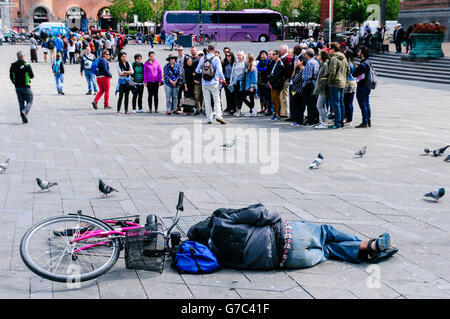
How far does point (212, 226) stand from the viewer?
501 cm

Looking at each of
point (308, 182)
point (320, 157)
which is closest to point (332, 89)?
point (320, 157)

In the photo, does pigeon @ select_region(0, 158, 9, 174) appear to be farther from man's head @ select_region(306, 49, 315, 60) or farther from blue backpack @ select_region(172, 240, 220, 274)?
man's head @ select_region(306, 49, 315, 60)

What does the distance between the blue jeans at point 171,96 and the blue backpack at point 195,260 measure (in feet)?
35.0

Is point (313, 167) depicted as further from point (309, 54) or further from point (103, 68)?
point (103, 68)

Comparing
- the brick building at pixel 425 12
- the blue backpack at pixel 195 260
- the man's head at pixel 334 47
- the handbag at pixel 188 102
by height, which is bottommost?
the blue backpack at pixel 195 260

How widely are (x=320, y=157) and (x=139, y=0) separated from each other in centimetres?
7105

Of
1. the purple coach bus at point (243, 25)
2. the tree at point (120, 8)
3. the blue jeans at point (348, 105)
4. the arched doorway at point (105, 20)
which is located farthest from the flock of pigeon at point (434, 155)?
the arched doorway at point (105, 20)

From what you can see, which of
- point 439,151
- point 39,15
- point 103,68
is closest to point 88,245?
point 439,151

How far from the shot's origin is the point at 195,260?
4914 millimetres

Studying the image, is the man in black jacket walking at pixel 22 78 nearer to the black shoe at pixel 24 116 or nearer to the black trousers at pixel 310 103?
the black shoe at pixel 24 116

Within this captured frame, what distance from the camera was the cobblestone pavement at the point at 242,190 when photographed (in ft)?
15.5

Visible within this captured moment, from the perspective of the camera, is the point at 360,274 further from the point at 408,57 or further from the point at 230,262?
the point at 408,57

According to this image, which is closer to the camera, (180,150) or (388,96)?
(180,150)
